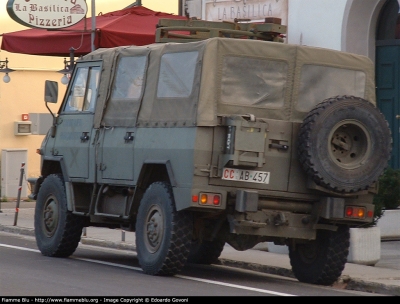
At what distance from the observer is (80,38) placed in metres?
16.5

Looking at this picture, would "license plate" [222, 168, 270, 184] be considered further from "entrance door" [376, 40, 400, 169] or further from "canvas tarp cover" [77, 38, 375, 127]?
"entrance door" [376, 40, 400, 169]

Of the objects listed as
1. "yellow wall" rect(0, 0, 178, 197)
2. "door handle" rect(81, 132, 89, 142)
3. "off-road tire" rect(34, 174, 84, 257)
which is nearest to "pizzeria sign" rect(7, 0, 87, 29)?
"off-road tire" rect(34, 174, 84, 257)

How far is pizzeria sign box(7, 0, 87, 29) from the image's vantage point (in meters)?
15.7

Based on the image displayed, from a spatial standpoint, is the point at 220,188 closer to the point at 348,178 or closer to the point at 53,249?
the point at 348,178

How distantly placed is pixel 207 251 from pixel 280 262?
0.96 m

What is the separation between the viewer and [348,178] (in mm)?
10367

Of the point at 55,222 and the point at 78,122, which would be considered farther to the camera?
the point at 55,222

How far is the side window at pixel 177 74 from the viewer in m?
10.6

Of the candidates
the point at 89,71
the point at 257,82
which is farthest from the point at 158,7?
the point at 257,82

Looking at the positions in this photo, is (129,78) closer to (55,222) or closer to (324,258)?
(55,222)

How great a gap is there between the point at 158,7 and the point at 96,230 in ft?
36.1

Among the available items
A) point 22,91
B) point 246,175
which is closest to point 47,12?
point 246,175

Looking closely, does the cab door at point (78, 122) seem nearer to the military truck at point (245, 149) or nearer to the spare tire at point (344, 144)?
the military truck at point (245, 149)

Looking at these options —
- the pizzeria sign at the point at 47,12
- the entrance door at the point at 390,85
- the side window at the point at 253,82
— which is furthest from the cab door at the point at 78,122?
the entrance door at the point at 390,85
